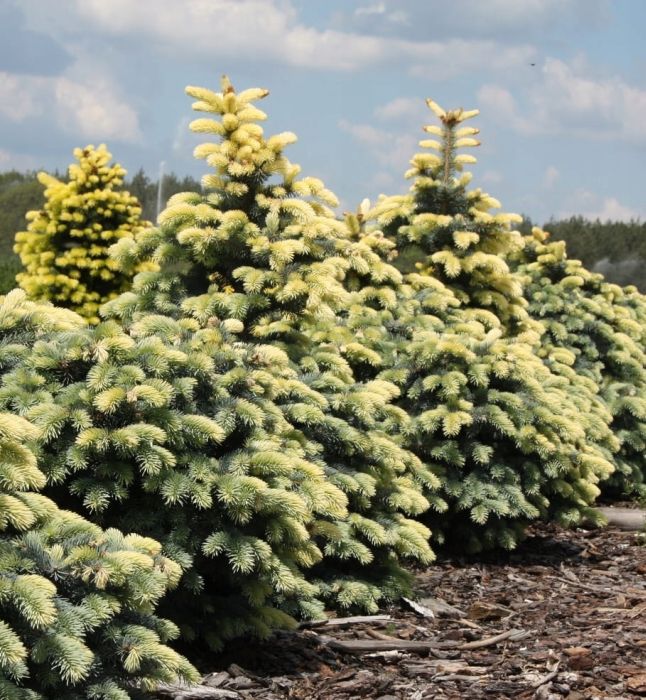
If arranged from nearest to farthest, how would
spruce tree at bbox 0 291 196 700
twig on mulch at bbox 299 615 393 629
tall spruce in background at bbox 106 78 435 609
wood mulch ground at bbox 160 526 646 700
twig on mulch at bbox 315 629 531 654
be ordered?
spruce tree at bbox 0 291 196 700
wood mulch ground at bbox 160 526 646 700
twig on mulch at bbox 315 629 531 654
twig on mulch at bbox 299 615 393 629
tall spruce in background at bbox 106 78 435 609

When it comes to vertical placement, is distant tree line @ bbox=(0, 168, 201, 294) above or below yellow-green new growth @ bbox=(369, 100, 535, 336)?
above

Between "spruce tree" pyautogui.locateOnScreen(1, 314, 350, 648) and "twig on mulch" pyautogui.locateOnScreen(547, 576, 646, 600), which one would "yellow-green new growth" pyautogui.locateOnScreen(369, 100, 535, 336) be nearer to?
"twig on mulch" pyautogui.locateOnScreen(547, 576, 646, 600)

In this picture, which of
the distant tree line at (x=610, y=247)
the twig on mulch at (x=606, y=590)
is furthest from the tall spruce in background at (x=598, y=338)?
the distant tree line at (x=610, y=247)

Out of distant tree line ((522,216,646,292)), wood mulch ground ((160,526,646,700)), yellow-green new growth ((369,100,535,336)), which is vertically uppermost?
distant tree line ((522,216,646,292))

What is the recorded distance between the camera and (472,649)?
5.38 m

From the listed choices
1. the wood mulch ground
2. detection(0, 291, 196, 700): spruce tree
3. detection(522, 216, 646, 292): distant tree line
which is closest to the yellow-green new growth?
the wood mulch ground

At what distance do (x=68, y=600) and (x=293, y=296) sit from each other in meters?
3.12

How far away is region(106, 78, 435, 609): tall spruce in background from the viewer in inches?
229

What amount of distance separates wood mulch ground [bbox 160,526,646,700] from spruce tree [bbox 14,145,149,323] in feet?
24.2

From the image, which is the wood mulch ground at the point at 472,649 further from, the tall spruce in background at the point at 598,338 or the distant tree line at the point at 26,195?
the distant tree line at the point at 26,195

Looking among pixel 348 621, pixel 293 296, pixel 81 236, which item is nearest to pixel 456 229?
pixel 293 296

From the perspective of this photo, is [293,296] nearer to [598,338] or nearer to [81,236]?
[598,338]

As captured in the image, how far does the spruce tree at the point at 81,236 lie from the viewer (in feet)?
42.4

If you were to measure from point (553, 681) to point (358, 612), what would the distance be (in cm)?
134
